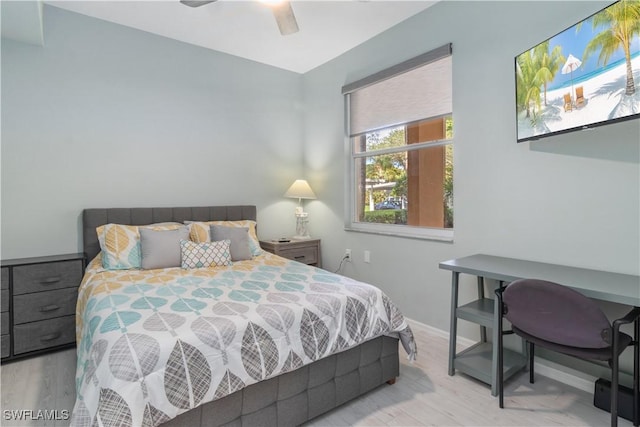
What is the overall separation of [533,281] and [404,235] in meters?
1.57

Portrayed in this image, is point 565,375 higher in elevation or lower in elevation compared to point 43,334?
lower

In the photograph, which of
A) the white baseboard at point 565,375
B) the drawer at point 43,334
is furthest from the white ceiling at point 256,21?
the white baseboard at point 565,375

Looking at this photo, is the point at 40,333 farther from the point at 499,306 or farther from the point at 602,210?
the point at 602,210

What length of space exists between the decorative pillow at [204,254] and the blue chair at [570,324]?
2.05 m

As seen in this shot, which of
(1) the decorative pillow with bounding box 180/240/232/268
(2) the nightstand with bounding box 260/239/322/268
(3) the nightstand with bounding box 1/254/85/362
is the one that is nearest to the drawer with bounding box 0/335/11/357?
(3) the nightstand with bounding box 1/254/85/362

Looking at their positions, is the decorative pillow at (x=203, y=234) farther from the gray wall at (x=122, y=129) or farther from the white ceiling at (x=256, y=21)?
the white ceiling at (x=256, y=21)

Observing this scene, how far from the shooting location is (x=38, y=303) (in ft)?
8.31

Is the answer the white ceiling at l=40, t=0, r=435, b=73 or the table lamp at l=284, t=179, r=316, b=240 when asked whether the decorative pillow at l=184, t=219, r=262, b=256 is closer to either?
the table lamp at l=284, t=179, r=316, b=240

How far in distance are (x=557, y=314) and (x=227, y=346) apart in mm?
1531

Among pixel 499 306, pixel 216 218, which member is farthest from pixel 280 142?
pixel 499 306

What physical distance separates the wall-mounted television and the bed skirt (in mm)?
1626

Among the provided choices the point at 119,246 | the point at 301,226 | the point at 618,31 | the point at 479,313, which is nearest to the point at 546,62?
A: the point at 618,31

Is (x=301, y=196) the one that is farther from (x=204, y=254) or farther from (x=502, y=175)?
(x=502, y=175)

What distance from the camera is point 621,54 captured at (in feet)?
5.08
